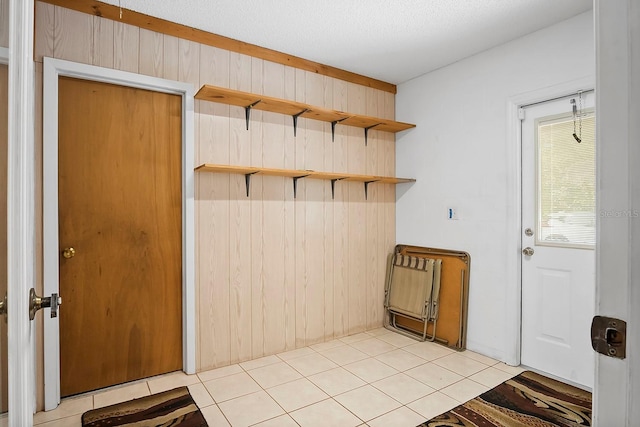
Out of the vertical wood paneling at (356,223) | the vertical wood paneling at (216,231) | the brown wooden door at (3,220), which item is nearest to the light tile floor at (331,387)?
the vertical wood paneling at (216,231)

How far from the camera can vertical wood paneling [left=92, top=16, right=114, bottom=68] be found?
7.81 ft

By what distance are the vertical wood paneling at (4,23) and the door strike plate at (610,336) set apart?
124cm

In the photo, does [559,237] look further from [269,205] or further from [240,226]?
[240,226]

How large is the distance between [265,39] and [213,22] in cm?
43

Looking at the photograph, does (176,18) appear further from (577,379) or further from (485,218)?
(577,379)

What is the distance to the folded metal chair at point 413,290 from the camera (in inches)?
133

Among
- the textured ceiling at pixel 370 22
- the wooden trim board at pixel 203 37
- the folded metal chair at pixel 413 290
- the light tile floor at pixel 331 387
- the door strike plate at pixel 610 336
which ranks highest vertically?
the textured ceiling at pixel 370 22

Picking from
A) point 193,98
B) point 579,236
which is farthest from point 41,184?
point 579,236

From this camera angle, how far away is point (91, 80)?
2.40 meters

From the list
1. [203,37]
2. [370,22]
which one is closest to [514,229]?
[370,22]

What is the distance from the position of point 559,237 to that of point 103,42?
11.5 feet

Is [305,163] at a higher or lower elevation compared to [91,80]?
lower

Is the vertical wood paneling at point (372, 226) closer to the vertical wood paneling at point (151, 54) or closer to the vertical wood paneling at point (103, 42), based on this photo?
the vertical wood paneling at point (151, 54)

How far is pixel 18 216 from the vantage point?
33.4 inches
